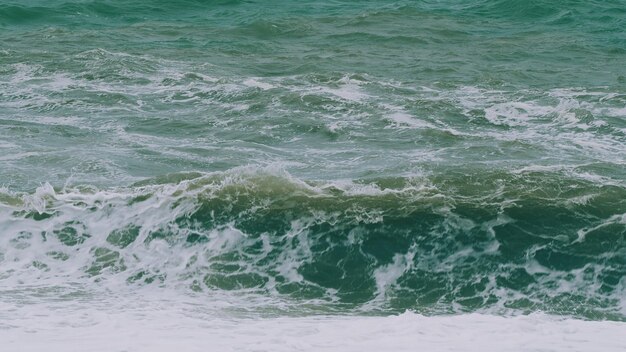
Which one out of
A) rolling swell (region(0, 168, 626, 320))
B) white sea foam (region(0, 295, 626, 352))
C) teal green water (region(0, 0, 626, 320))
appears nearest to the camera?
white sea foam (region(0, 295, 626, 352))

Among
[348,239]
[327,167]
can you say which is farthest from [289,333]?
[327,167]

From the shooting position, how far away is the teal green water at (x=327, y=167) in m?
10.2

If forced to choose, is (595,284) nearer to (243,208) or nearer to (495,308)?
(495,308)

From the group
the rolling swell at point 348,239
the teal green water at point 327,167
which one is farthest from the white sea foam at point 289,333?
the rolling swell at point 348,239

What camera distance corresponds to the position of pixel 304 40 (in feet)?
73.8

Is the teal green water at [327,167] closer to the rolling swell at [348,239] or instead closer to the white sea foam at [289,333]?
the rolling swell at [348,239]

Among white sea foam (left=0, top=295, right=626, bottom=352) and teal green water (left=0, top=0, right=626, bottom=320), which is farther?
teal green water (left=0, top=0, right=626, bottom=320)

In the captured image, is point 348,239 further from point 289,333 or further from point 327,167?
point 289,333

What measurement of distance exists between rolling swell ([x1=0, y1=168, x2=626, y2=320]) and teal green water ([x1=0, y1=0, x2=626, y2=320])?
0.03m

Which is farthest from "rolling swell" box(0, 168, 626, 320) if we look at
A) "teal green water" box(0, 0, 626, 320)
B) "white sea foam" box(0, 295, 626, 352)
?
"white sea foam" box(0, 295, 626, 352)

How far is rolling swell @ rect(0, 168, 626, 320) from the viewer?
9914 mm

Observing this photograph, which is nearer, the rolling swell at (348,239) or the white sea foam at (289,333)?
the white sea foam at (289,333)

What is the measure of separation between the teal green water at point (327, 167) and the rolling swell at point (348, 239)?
0.09 ft

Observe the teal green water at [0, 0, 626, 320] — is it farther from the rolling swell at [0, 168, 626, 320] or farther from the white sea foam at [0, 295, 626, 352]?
the white sea foam at [0, 295, 626, 352]
